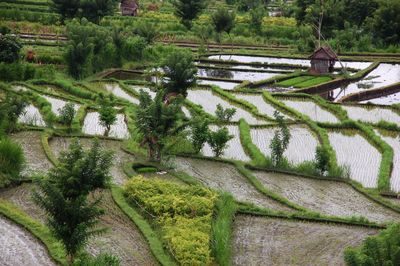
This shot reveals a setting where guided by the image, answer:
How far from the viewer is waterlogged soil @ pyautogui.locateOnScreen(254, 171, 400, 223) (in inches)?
531

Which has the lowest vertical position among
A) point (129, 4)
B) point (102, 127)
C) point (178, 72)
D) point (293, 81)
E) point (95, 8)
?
point (102, 127)

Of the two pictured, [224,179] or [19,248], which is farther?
[224,179]

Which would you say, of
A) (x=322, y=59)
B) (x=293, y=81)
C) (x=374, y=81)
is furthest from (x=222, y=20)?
(x=374, y=81)

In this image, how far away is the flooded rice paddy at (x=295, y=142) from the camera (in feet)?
56.4

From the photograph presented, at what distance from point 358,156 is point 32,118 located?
9.69 meters

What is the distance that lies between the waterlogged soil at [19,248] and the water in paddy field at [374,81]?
16.2 metres

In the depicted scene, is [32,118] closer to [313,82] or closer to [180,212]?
[180,212]

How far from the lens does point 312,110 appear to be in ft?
73.8

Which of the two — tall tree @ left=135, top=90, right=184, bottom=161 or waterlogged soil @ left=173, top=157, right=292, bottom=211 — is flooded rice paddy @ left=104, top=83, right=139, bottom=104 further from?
waterlogged soil @ left=173, top=157, right=292, bottom=211

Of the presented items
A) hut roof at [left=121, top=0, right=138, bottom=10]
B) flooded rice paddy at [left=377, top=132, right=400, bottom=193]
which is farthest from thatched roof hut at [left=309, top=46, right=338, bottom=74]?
hut roof at [left=121, top=0, right=138, bottom=10]

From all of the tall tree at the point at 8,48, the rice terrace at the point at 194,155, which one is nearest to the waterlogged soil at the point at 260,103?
the rice terrace at the point at 194,155

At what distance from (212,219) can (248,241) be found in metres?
0.89

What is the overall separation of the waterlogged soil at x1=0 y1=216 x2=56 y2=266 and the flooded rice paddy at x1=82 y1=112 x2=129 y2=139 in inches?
286

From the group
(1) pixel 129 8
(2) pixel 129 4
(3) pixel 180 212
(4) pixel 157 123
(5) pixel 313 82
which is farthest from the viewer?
(2) pixel 129 4
